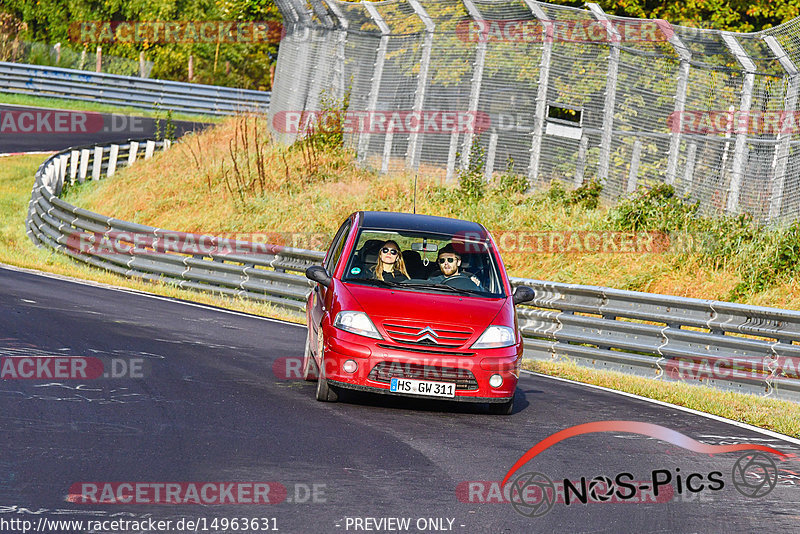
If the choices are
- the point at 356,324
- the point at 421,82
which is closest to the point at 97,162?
the point at 421,82

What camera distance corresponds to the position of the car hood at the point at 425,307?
963cm

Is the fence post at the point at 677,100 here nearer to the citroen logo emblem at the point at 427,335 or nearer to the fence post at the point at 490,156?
the fence post at the point at 490,156

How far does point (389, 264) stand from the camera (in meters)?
10.5

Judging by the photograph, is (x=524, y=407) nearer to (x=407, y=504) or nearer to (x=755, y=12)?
(x=407, y=504)

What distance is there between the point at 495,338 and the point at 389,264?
1.27m

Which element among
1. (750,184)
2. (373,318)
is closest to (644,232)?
(750,184)

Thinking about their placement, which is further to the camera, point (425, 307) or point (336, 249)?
point (336, 249)

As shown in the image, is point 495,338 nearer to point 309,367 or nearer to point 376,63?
point 309,367

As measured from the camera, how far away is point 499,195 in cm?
2245

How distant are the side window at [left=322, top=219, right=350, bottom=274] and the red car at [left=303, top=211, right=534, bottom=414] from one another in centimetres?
11

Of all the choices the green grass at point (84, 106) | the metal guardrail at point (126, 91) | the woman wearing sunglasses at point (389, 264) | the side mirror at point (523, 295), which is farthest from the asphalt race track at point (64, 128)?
the side mirror at point (523, 295)

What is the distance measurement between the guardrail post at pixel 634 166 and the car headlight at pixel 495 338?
36.6 feet

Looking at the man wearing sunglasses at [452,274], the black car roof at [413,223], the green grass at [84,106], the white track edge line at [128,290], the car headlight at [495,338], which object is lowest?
the white track edge line at [128,290]

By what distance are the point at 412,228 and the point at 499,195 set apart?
38.4ft
